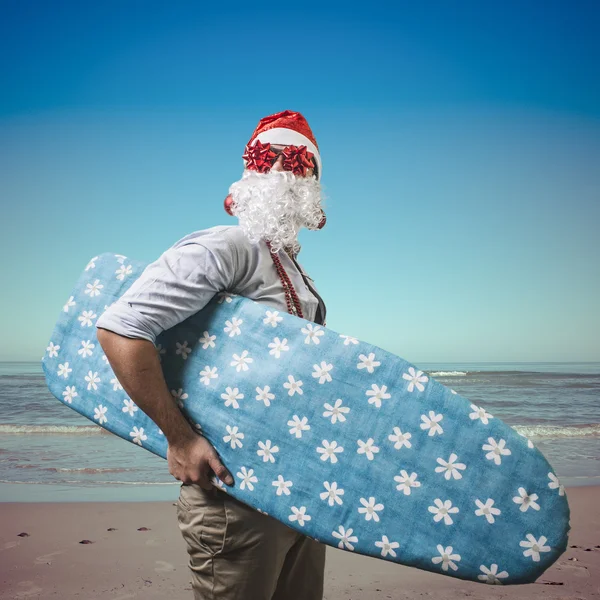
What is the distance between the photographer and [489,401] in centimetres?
1242

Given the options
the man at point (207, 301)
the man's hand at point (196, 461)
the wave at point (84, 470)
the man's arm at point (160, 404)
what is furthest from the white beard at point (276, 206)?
the wave at point (84, 470)

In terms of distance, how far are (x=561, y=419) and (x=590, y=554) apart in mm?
6956

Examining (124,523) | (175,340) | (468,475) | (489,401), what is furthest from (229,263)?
(489,401)

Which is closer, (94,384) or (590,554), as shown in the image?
(94,384)

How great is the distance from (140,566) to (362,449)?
2.46m

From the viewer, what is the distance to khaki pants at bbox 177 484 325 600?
134 cm

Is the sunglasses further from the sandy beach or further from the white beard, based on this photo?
the sandy beach

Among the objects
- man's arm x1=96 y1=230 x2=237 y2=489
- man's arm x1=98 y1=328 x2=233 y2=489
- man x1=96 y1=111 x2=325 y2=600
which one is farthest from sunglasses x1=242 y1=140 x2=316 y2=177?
man's arm x1=98 y1=328 x2=233 y2=489

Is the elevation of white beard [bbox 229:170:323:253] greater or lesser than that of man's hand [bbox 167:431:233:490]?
greater

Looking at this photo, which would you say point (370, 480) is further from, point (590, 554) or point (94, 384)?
point (590, 554)

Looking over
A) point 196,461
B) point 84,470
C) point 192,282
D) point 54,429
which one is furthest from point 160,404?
point 54,429

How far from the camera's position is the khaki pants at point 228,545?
1343 mm

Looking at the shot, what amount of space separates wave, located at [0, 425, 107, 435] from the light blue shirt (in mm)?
7220

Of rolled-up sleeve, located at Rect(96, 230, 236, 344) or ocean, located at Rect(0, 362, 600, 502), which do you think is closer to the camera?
rolled-up sleeve, located at Rect(96, 230, 236, 344)
